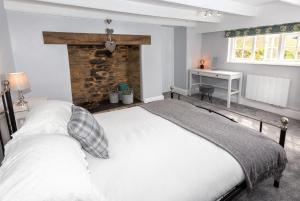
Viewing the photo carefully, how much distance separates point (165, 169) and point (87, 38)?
3.48 metres

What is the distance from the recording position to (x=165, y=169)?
1.31 meters

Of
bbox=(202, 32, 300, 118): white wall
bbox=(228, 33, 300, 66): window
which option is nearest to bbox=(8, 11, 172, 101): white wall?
bbox=(202, 32, 300, 118): white wall

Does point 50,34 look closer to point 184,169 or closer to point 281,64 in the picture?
point 184,169

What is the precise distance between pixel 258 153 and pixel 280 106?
10.0 ft

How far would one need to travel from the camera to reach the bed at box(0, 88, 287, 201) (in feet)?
3.78

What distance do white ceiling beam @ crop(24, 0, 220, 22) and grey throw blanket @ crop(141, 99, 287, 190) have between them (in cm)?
207

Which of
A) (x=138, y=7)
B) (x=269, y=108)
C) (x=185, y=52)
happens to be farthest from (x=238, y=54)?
(x=138, y=7)

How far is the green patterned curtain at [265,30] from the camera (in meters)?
3.47

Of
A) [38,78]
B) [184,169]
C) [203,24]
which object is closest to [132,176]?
[184,169]

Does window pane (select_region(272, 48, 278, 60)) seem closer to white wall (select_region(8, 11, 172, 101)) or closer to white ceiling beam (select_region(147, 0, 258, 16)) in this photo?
white ceiling beam (select_region(147, 0, 258, 16))

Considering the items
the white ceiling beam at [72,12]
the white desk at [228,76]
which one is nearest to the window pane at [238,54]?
the white desk at [228,76]

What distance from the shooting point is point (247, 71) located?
14.9ft

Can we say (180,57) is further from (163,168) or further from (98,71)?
(163,168)

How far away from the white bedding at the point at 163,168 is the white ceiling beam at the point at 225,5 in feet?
6.77
